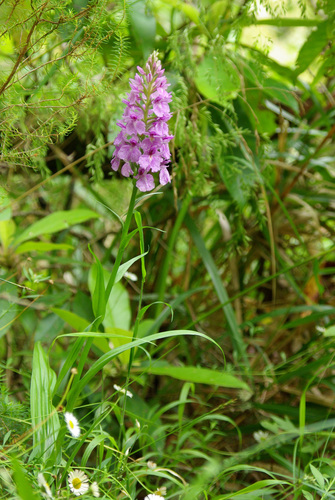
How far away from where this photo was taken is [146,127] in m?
0.74

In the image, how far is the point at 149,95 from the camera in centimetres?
73

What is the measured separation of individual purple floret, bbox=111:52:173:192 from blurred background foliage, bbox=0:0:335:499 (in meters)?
0.17

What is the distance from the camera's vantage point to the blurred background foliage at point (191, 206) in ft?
3.15

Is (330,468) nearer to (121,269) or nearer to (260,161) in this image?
(121,269)

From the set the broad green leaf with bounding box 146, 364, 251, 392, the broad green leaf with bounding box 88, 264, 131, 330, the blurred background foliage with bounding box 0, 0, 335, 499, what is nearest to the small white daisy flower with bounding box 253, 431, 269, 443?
the blurred background foliage with bounding box 0, 0, 335, 499

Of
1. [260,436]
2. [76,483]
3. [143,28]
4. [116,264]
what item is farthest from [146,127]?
[260,436]

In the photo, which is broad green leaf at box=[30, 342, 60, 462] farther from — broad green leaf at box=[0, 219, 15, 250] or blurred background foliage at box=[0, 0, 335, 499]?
broad green leaf at box=[0, 219, 15, 250]

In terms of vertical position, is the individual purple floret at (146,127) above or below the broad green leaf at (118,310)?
above

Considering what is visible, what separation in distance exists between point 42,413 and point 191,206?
92cm

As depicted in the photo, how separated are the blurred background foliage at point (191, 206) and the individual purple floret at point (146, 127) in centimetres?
17

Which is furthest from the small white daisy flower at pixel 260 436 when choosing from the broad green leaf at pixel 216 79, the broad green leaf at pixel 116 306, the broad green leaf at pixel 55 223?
the broad green leaf at pixel 216 79

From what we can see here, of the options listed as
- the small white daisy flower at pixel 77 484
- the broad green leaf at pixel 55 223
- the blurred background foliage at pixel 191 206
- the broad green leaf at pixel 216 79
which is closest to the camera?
the small white daisy flower at pixel 77 484

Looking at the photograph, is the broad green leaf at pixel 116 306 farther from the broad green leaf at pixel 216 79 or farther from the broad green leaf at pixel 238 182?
the broad green leaf at pixel 216 79

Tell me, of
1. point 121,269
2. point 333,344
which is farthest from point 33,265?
point 333,344
